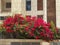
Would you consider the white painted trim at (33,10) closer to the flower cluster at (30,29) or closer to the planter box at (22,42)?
the flower cluster at (30,29)

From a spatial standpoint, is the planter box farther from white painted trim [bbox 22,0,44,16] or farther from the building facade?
white painted trim [bbox 22,0,44,16]

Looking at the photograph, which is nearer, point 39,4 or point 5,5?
point 39,4

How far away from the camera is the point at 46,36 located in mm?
9953

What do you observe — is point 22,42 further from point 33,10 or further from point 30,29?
point 33,10

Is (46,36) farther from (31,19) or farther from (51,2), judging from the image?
(51,2)

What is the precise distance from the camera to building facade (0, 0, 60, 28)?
23078 millimetres

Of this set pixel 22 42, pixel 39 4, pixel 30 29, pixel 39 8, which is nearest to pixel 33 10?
pixel 39 8

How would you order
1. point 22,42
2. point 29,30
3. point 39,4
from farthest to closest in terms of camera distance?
point 39,4 < point 29,30 < point 22,42

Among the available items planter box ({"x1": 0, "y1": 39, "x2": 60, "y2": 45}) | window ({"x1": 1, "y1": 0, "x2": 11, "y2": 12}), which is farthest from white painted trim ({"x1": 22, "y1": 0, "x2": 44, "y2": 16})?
planter box ({"x1": 0, "y1": 39, "x2": 60, "y2": 45})

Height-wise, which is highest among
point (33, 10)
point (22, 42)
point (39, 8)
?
point (39, 8)

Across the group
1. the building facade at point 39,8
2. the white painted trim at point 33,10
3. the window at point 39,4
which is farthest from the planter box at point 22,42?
the window at point 39,4

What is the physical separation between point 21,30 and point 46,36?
101 cm

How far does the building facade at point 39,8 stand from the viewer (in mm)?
23078

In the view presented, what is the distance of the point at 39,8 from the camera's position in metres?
24.1
